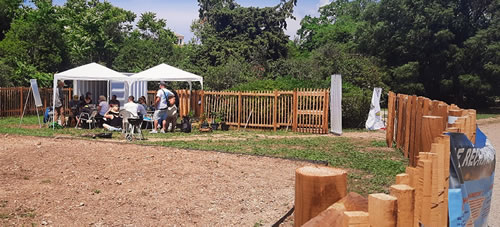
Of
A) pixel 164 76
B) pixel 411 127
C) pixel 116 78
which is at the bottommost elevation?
pixel 411 127

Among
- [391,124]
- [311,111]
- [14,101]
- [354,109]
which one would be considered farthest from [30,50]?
[391,124]

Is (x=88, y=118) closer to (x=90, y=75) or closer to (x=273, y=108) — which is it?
(x=90, y=75)

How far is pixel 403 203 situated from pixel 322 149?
32.7 feet

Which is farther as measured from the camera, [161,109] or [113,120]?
[113,120]

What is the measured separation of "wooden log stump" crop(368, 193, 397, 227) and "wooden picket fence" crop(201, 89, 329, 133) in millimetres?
14640

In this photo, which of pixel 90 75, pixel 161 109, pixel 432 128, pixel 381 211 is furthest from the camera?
pixel 90 75

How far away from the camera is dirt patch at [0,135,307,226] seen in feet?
17.6

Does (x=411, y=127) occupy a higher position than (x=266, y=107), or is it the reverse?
(x=266, y=107)

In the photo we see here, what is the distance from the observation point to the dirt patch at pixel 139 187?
17.6ft

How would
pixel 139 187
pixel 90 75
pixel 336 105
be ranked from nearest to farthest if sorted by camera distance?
pixel 139 187
pixel 336 105
pixel 90 75

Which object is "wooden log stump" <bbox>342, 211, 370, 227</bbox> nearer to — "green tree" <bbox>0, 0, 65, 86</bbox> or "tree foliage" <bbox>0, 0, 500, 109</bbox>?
"tree foliage" <bbox>0, 0, 500, 109</bbox>

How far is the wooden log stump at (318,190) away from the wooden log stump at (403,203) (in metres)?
0.29

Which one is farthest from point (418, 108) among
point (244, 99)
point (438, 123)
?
point (244, 99)

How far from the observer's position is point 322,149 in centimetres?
1150
